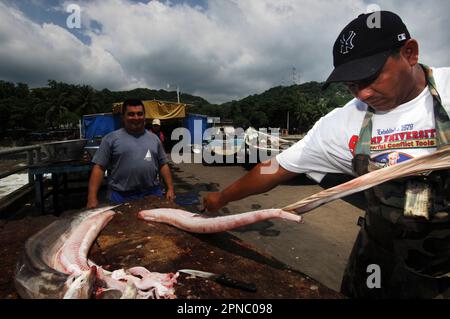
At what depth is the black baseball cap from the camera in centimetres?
166

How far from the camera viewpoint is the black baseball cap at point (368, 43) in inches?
65.4

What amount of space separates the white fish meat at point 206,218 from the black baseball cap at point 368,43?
3.09 ft

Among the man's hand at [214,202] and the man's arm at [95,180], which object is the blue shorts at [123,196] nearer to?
Answer: the man's arm at [95,180]

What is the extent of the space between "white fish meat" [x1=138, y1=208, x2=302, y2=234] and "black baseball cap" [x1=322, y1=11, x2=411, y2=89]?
0.94 m

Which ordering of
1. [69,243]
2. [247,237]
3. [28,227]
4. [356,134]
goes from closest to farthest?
[356,134]
[69,243]
[28,227]
[247,237]

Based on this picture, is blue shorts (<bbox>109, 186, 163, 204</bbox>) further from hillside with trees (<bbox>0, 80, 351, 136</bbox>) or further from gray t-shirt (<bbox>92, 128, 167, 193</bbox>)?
hillside with trees (<bbox>0, 80, 351, 136</bbox>)

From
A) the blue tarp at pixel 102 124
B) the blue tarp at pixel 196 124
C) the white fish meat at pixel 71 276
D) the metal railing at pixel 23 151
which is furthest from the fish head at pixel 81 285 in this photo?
the blue tarp at pixel 196 124

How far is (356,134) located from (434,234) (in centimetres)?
79

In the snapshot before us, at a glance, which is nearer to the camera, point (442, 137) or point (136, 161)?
point (442, 137)

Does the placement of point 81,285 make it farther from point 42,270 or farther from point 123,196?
point 123,196

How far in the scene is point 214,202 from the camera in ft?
8.76
